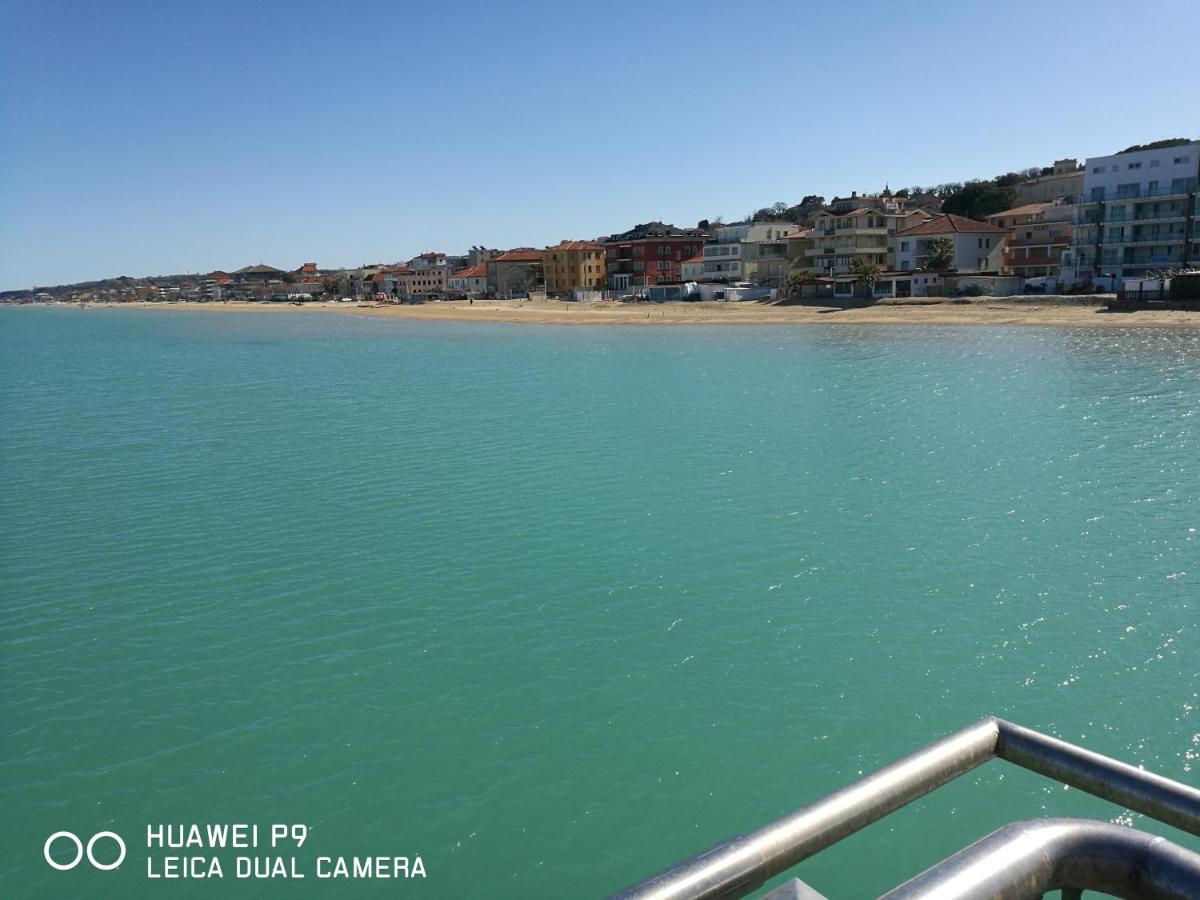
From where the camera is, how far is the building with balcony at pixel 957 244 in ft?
344

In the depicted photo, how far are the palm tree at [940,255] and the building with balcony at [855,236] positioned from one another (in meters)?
7.33

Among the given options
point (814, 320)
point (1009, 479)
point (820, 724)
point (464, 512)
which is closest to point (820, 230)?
point (814, 320)

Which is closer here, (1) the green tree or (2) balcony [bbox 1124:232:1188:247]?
(2) balcony [bbox 1124:232:1188:247]

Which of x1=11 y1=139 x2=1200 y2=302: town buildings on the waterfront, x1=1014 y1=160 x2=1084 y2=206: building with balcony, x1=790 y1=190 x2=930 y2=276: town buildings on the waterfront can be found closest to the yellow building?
x1=11 y1=139 x2=1200 y2=302: town buildings on the waterfront

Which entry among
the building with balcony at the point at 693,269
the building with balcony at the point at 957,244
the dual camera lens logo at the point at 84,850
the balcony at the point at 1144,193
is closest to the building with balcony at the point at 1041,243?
the building with balcony at the point at 957,244

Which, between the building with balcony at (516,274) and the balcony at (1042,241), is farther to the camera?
the building with balcony at (516,274)

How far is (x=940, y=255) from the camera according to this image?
339 feet

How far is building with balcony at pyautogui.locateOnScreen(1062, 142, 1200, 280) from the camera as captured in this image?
287 feet

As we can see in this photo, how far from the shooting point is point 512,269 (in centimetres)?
16312

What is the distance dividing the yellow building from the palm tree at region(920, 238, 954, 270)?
56.9m

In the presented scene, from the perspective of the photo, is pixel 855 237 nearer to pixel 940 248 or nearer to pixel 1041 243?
pixel 940 248

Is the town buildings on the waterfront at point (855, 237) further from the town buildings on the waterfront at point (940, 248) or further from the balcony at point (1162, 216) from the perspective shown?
the balcony at point (1162, 216)

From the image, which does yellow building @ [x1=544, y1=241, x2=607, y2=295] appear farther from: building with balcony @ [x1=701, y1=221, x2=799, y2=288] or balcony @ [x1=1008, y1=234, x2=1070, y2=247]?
balcony @ [x1=1008, y1=234, x2=1070, y2=247]

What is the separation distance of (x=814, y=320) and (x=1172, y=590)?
256 feet
